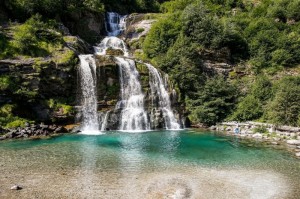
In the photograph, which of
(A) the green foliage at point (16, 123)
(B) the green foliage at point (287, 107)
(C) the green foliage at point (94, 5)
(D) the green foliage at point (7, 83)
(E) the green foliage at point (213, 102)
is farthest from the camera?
(C) the green foliage at point (94, 5)

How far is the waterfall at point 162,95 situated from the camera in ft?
141

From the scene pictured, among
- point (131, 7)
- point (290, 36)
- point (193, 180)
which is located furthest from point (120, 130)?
point (131, 7)

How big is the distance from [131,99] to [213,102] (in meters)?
11.8

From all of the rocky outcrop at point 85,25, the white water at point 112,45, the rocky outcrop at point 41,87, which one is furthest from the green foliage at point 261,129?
the rocky outcrop at point 85,25

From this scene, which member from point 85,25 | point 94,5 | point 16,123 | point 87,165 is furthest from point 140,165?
point 94,5

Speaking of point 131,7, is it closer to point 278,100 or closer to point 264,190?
point 278,100

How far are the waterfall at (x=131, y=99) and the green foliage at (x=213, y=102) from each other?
24.9 ft

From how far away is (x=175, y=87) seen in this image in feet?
151

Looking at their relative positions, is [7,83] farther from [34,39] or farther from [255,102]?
[255,102]

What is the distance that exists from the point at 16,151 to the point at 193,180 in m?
15.7

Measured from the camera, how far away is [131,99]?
4344 cm

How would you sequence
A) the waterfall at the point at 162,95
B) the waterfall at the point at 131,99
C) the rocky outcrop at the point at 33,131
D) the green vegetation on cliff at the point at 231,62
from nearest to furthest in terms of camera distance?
the rocky outcrop at the point at 33,131 → the waterfall at the point at 131,99 → the green vegetation on cliff at the point at 231,62 → the waterfall at the point at 162,95

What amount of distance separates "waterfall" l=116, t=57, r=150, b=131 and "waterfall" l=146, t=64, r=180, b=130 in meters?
2.22

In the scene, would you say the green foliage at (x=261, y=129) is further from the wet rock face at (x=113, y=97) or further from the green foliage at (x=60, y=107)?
the green foliage at (x=60, y=107)
